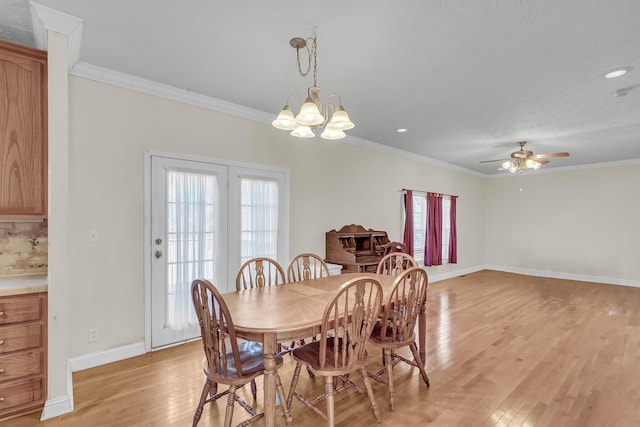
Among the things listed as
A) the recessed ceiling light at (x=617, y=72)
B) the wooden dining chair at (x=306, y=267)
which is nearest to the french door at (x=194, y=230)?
the wooden dining chair at (x=306, y=267)

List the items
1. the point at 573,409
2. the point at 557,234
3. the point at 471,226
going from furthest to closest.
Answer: the point at 471,226, the point at 557,234, the point at 573,409

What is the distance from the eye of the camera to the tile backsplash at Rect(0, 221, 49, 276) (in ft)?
8.06

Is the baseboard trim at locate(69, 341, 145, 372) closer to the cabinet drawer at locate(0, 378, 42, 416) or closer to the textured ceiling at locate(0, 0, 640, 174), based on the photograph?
the cabinet drawer at locate(0, 378, 42, 416)

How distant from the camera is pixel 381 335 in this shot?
2.26 meters

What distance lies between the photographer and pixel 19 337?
81.3 inches

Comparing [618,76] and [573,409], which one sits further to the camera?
[618,76]

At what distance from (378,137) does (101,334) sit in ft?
13.9

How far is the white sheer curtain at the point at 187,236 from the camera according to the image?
3.16 meters

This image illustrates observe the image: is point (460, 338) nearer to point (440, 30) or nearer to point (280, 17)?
point (440, 30)

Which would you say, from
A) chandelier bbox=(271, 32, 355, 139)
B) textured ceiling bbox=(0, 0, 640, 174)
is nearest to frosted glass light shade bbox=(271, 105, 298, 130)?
chandelier bbox=(271, 32, 355, 139)

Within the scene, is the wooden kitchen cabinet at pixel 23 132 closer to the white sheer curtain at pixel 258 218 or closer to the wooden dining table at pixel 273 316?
the wooden dining table at pixel 273 316

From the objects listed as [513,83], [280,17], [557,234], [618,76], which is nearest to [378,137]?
[513,83]

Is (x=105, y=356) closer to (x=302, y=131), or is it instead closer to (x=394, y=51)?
(x=302, y=131)

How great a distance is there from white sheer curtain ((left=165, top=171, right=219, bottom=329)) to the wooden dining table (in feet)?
3.81
